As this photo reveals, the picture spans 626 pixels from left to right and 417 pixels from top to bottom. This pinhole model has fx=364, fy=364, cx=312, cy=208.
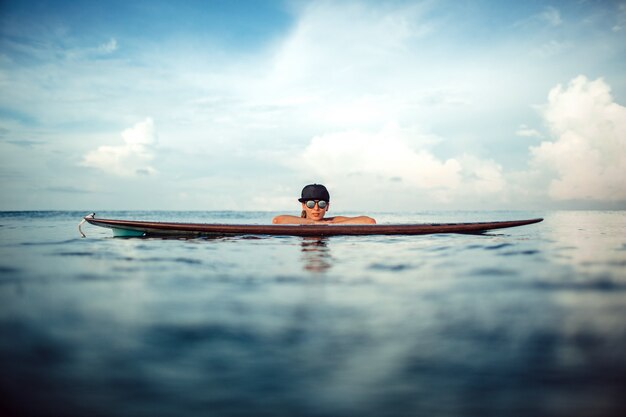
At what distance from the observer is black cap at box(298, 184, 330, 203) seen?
971cm

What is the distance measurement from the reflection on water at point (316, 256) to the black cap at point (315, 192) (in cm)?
124

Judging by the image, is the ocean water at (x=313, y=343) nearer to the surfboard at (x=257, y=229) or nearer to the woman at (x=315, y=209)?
the woman at (x=315, y=209)

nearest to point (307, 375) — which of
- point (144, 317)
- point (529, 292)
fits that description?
point (144, 317)

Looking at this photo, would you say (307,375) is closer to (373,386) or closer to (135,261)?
(373,386)

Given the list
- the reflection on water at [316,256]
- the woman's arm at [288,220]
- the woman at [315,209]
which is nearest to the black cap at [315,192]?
the woman at [315,209]

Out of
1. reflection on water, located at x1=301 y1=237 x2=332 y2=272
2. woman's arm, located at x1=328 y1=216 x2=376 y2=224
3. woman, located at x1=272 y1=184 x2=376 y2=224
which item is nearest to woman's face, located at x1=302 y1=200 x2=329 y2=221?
woman, located at x1=272 y1=184 x2=376 y2=224

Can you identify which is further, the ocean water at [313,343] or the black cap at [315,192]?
the black cap at [315,192]

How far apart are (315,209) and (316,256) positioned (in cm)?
304

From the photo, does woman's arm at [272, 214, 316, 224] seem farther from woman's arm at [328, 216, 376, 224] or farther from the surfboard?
woman's arm at [328, 216, 376, 224]

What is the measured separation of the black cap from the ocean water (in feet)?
14.3

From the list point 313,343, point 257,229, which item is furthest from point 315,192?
point 313,343

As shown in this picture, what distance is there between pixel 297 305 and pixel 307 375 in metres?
1.49

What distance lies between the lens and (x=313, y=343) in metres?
2.78

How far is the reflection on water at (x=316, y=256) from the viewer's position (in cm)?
596
